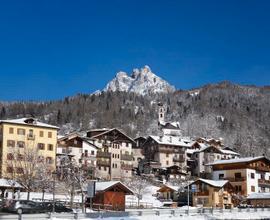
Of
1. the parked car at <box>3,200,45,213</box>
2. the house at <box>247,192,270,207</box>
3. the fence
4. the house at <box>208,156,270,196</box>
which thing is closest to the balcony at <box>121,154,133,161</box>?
the house at <box>208,156,270,196</box>

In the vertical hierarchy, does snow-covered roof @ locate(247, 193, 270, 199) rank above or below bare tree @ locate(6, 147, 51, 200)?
below

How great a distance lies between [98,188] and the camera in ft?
219

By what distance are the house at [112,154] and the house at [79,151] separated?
200 cm

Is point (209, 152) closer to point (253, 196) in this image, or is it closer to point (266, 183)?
point (266, 183)

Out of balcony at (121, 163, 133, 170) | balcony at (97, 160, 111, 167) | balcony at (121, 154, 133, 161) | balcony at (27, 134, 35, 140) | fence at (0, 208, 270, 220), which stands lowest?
fence at (0, 208, 270, 220)

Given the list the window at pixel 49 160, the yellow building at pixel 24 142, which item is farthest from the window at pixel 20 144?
the window at pixel 49 160

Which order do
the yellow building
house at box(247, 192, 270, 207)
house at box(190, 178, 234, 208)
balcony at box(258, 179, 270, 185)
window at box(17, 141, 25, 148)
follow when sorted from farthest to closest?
balcony at box(258, 179, 270, 185) → window at box(17, 141, 25, 148) → the yellow building → house at box(190, 178, 234, 208) → house at box(247, 192, 270, 207)

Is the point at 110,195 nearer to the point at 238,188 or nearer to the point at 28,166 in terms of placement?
the point at 28,166

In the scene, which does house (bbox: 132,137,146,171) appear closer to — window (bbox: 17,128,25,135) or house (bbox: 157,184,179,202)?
house (bbox: 157,184,179,202)

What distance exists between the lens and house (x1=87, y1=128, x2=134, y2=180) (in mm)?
107875

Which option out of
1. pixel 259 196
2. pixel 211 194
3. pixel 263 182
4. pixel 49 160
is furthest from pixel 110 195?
pixel 263 182

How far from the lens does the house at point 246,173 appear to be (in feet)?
317

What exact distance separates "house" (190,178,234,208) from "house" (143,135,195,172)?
Answer: 37333mm

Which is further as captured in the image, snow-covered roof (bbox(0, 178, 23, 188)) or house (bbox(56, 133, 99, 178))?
house (bbox(56, 133, 99, 178))
